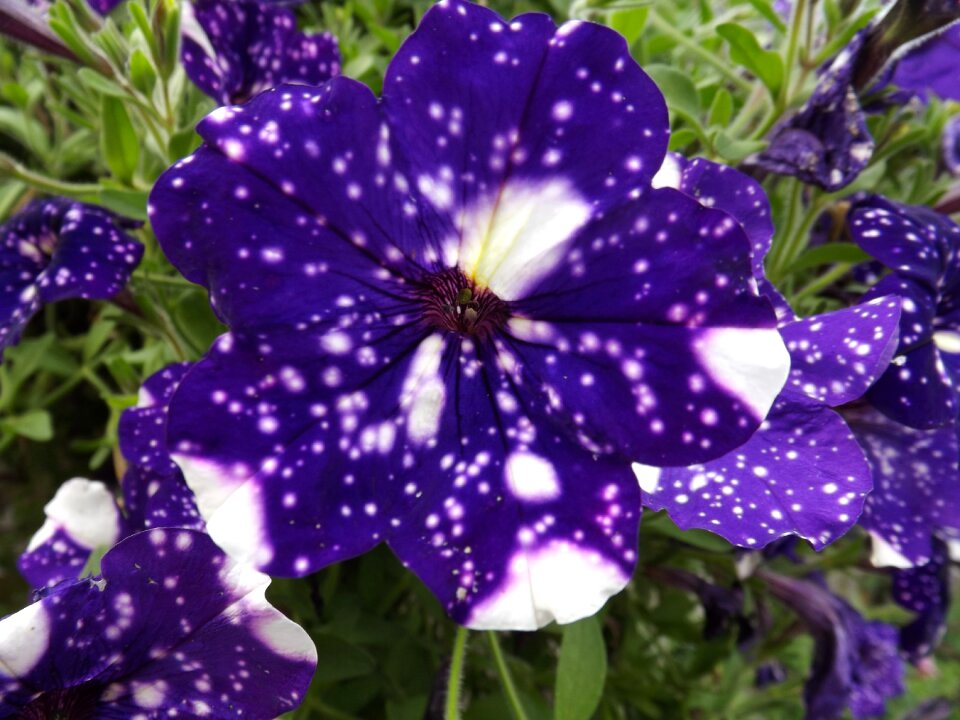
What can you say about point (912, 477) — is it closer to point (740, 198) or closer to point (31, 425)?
point (740, 198)

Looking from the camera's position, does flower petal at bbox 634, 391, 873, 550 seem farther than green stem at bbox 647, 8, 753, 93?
No

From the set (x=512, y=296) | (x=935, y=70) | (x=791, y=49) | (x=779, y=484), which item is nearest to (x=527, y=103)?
(x=512, y=296)

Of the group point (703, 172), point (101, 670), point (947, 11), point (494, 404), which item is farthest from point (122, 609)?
point (947, 11)

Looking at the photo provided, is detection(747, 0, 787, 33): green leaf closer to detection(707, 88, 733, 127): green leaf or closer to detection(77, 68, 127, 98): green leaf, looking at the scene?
detection(707, 88, 733, 127): green leaf

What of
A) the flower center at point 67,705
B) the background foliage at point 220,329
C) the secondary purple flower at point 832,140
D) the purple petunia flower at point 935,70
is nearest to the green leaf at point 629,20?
the background foliage at point 220,329

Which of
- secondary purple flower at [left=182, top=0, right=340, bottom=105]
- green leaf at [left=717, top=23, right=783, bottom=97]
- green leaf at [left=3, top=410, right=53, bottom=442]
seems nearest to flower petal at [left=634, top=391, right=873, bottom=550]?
green leaf at [left=717, top=23, right=783, bottom=97]
